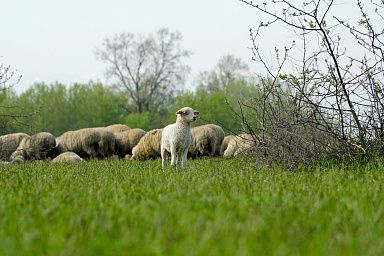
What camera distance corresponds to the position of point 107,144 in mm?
23281

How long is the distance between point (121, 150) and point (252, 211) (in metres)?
20.3

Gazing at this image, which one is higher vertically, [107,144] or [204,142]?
[107,144]

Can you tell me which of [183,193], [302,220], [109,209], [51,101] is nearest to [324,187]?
[183,193]

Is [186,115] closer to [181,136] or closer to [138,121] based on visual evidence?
[181,136]

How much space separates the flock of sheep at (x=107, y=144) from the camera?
20.5 meters

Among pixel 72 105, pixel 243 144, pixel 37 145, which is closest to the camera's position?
pixel 243 144

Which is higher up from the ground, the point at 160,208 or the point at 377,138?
the point at 377,138

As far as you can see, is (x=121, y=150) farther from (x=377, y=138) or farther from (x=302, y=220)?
(x=302, y=220)

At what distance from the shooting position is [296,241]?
3.17m

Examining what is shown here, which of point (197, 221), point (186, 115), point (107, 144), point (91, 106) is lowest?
point (197, 221)

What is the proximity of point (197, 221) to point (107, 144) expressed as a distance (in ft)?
65.5

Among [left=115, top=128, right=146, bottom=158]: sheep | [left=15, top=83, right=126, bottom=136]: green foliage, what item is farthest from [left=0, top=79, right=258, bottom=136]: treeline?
[left=115, top=128, right=146, bottom=158]: sheep

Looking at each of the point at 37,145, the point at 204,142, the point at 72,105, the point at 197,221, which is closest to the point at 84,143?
the point at 37,145

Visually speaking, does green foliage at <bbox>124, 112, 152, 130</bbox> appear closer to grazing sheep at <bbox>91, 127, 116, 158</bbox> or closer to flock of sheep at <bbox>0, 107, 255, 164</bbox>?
flock of sheep at <bbox>0, 107, 255, 164</bbox>
